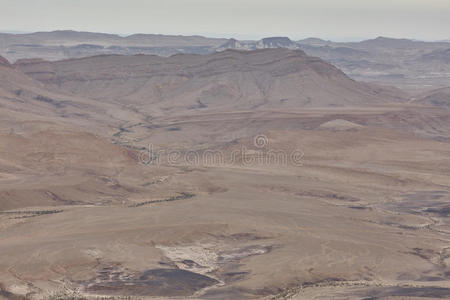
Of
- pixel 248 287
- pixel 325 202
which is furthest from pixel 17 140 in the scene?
pixel 248 287

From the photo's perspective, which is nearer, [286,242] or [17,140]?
[286,242]

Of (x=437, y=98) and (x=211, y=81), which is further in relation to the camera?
(x=437, y=98)

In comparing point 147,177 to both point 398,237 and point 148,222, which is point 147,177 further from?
point 398,237

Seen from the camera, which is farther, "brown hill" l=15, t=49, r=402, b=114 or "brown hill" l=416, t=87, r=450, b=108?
"brown hill" l=416, t=87, r=450, b=108

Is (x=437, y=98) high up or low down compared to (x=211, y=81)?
down

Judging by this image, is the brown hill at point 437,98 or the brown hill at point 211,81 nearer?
the brown hill at point 211,81

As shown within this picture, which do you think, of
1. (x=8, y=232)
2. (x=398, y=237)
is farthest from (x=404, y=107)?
(x=8, y=232)

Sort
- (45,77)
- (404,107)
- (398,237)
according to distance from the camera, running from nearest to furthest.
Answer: (398,237)
(404,107)
(45,77)

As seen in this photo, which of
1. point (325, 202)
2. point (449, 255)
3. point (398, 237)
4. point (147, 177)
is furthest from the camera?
point (147, 177)
